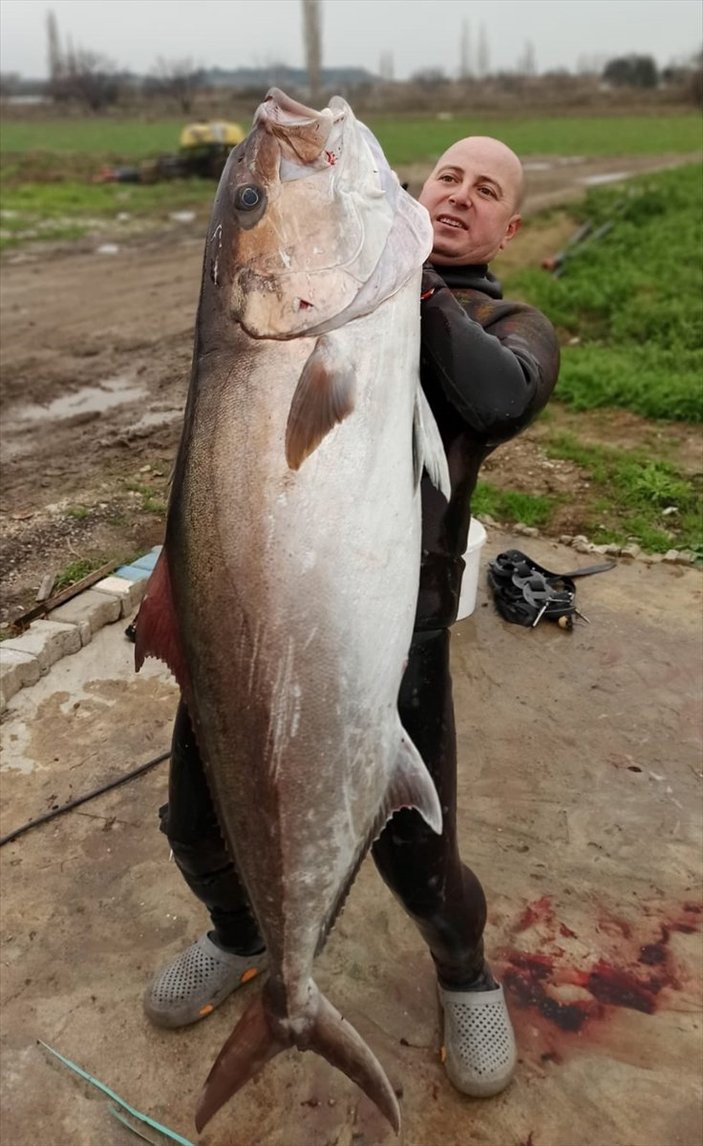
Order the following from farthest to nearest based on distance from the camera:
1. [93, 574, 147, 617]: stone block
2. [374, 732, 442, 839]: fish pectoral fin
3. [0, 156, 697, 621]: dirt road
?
1. [0, 156, 697, 621]: dirt road
2. [93, 574, 147, 617]: stone block
3. [374, 732, 442, 839]: fish pectoral fin

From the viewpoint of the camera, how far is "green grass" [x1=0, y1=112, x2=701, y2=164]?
106ft

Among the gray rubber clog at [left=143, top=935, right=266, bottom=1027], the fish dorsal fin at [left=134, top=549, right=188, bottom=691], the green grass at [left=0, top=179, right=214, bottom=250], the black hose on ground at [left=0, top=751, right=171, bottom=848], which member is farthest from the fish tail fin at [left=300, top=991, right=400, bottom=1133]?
the green grass at [left=0, top=179, right=214, bottom=250]

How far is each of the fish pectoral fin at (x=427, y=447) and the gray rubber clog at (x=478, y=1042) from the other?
1.66 metres

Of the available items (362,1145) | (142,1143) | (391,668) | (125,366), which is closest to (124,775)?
(142,1143)

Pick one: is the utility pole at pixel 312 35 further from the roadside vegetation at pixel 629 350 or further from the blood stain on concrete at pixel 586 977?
the blood stain on concrete at pixel 586 977

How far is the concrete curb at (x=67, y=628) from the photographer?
4.55m

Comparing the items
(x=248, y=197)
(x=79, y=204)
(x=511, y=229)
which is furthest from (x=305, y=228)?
(x=79, y=204)

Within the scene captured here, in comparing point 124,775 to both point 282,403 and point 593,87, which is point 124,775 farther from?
point 593,87

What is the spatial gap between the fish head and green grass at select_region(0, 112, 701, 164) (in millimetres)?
28745

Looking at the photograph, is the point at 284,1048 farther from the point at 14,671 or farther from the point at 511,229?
the point at 14,671

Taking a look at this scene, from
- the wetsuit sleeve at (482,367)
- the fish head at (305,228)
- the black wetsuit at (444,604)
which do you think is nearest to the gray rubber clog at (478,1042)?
the black wetsuit at (444,604)

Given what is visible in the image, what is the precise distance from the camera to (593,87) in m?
69.9

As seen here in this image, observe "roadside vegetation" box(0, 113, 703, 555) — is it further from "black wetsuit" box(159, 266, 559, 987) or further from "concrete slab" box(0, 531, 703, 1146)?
"black wetsuit" box(159, 266, 559, 987)

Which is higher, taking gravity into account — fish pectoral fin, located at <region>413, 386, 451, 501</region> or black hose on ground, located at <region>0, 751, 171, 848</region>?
fish pectoral fin, located at <region>413, 386, 451, 501</region>
